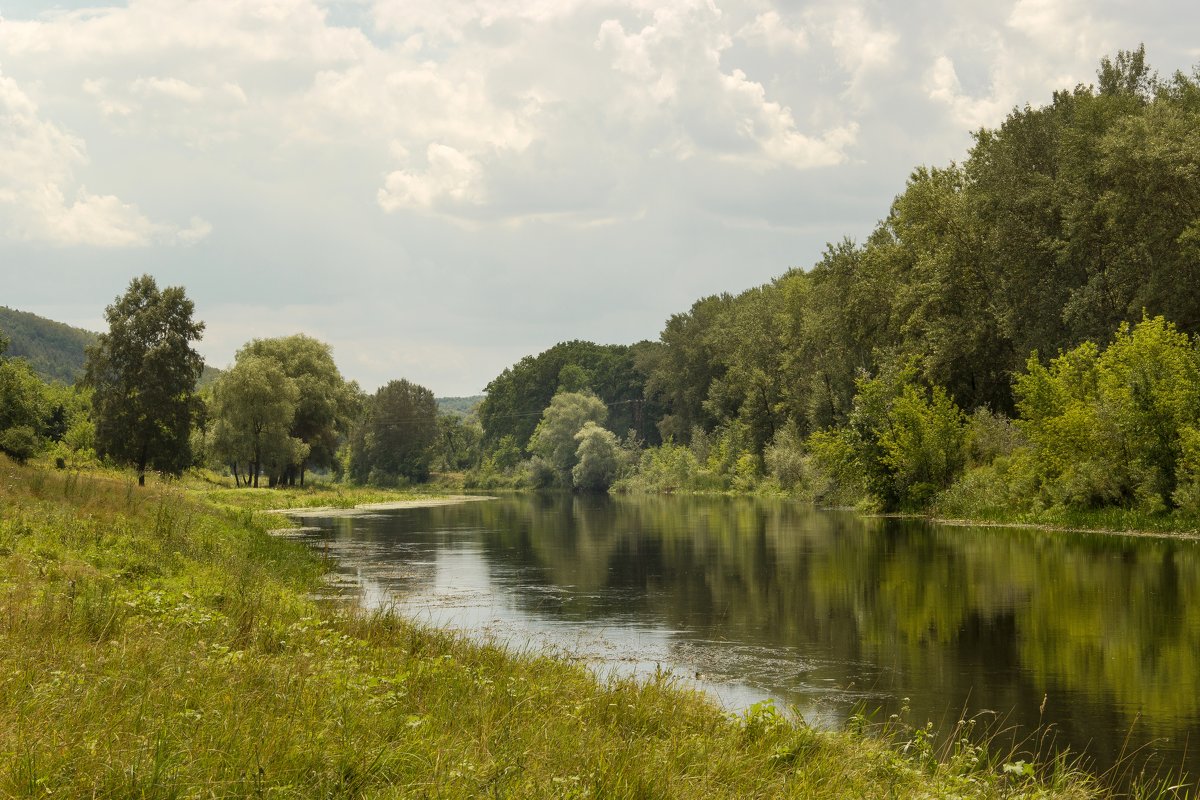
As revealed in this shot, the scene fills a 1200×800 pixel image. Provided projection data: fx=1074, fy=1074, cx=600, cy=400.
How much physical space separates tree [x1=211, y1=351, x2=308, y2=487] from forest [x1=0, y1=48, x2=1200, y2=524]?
177mm

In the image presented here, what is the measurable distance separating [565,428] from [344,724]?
442ft

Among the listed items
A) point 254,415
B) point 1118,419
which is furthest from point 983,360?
point 254,415

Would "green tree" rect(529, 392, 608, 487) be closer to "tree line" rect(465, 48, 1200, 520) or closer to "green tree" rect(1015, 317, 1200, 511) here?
"tree line" rect(465, 48, 1200, 520)

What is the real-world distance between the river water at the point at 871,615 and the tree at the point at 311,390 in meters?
50.0

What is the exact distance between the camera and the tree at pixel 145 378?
61406 mm

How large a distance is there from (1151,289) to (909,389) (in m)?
13.0

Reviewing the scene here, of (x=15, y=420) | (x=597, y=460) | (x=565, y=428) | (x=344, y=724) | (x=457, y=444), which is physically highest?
(x=565, y=428)

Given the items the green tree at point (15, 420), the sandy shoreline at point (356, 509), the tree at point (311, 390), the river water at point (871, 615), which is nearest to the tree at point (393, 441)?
the tree at point (311, 390)

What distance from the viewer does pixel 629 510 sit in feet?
256

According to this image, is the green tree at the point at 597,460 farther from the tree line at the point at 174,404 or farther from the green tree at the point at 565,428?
the tree line at the point at 174,404

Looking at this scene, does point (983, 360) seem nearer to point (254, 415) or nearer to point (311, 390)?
point (254, 415)

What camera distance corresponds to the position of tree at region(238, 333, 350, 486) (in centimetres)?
9431

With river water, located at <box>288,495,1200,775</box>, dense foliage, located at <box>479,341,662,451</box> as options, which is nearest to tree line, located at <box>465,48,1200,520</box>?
river water, located at <box>288,495,1200,775</box>

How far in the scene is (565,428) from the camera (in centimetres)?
14250
